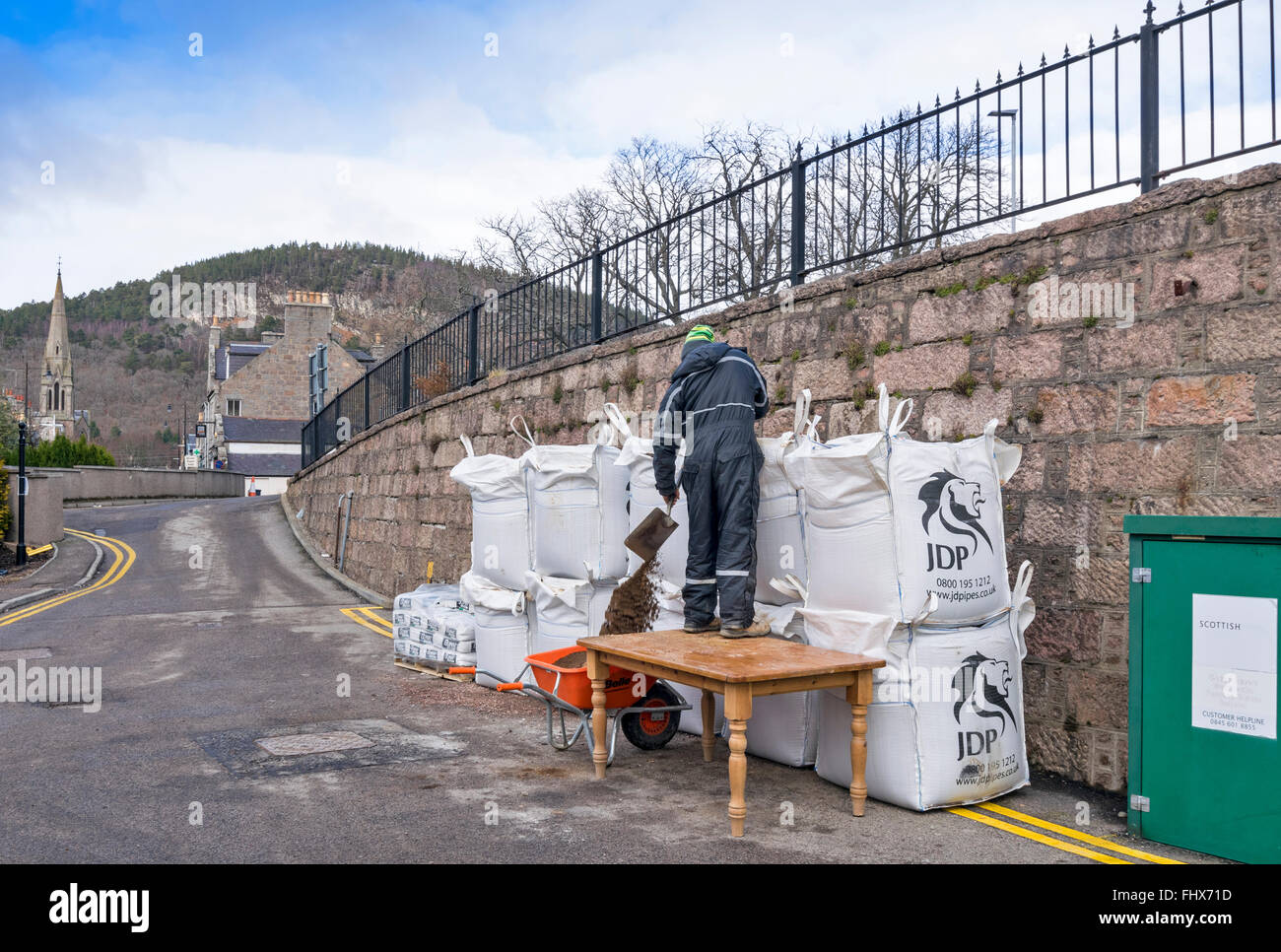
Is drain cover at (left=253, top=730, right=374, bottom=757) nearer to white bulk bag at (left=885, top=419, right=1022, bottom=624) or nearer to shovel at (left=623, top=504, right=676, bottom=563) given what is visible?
shovel at (left=623, top=504, right=676, bottom=563)

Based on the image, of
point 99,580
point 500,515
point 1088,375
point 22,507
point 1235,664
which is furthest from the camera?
point 22,507

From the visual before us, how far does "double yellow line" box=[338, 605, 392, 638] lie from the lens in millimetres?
12516

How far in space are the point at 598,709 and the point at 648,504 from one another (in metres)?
1.69

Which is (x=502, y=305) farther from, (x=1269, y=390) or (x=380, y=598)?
(x=1269, y=390)

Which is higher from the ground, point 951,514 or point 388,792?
point 951,514

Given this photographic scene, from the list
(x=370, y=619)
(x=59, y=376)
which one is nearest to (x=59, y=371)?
(x=59, y=376)

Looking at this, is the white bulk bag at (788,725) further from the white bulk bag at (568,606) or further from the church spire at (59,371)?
the church spire at (59,371)

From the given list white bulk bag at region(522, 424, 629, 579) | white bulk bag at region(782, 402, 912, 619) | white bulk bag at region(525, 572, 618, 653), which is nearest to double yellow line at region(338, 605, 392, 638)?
white bulk bag at region(525, 572, 618, 653)

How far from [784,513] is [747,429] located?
55 centimetres

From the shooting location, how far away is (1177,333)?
520 centimetres

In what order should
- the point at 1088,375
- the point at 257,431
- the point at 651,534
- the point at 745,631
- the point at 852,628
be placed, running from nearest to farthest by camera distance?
the point at 852,628 < the point at 1088,375 < the point at 745,631 < the point at 651,534 < the point at 257,431

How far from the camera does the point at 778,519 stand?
19.6 feet

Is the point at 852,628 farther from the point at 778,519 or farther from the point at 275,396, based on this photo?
the point at 275,396
